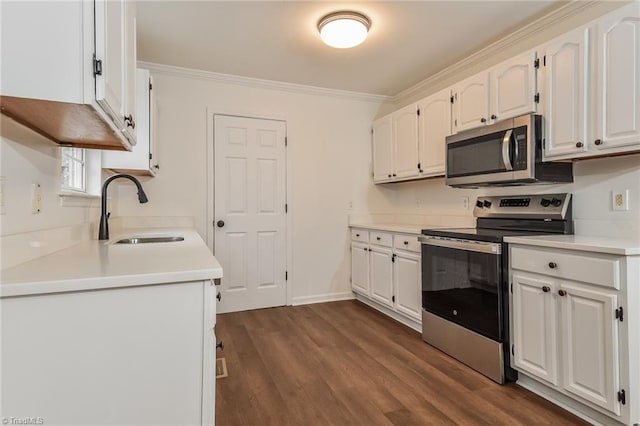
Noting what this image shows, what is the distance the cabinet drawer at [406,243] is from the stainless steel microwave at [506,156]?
0.60m

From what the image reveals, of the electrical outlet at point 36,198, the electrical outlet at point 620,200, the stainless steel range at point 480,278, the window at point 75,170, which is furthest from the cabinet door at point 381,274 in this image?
the electrical outlet at point 36,198

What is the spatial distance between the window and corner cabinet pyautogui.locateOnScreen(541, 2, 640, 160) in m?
2.99

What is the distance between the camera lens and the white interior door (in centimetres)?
360

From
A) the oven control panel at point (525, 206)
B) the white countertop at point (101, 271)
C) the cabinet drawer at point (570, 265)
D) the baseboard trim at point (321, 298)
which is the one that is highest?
the oven control panel at point (525, 206)

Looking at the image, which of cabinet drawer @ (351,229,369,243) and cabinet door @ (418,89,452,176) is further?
cabinet drawer @ (351,229,369,243)

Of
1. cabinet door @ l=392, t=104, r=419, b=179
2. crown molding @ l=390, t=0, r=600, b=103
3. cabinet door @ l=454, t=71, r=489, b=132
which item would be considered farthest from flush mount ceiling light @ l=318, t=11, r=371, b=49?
crown molding @ l=390, t=0, r=600, b=103

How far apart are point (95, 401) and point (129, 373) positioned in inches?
4.1

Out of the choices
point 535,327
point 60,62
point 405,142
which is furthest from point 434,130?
point 60,62

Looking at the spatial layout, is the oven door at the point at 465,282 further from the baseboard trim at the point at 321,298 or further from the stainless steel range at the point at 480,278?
the baseboard trim at the point at 321,298

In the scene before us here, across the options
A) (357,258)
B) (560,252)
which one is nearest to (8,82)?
(560,252)

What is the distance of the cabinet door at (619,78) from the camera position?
5.77 feet

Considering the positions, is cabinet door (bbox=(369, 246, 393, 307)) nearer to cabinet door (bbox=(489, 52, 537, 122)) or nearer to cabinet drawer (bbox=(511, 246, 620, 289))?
cabinet drawer (bbox=(511, 246, 620, 289))

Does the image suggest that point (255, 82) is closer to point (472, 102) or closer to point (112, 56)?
point (472, 102)

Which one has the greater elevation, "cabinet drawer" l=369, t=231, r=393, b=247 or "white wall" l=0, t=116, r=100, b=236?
"white wall" l=0, t=116, r=100, b=236
